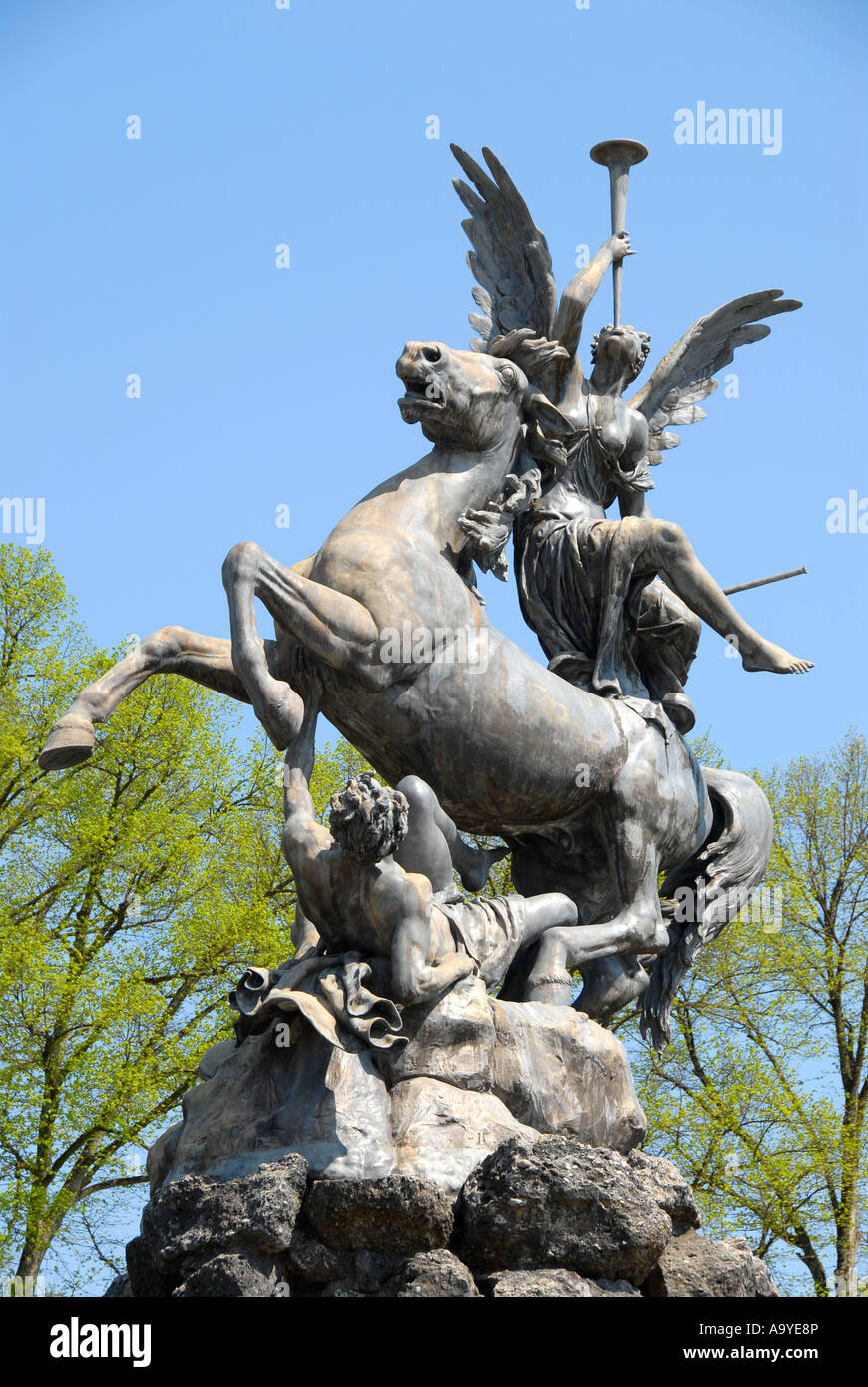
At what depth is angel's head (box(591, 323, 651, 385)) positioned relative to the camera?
8.45 m

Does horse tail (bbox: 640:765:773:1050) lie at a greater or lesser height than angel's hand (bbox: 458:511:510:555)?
lesser

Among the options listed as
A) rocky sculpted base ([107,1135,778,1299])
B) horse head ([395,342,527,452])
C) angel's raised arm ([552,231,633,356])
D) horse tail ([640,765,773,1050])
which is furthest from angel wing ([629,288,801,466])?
rocky sculpted base ([107,1135,778,1299])

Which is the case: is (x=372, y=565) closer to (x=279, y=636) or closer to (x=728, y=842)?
(x=279, y=636)

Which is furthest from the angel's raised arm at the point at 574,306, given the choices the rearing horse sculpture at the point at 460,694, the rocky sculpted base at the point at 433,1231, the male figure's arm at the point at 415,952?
the rocky sculpted base at the point at 433,1231

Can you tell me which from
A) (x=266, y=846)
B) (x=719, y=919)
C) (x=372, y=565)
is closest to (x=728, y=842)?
(x=719, y=919)

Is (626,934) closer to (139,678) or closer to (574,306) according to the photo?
Answer: (139,678)

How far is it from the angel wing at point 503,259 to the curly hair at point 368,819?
2587 mm

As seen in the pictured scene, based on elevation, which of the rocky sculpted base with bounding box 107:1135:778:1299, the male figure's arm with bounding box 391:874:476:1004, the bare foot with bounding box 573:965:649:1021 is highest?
the bare foot with bounding box 573:965:649:1021

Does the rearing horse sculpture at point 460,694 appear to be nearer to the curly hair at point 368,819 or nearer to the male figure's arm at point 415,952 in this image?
the curly hair at point 368,819

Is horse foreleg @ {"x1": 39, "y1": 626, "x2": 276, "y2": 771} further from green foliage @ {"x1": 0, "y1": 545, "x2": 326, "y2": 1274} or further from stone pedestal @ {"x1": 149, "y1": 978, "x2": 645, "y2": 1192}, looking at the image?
green foliage @ {"x1": 0, "y1": 545, "x2": 326, "y2": 1274}

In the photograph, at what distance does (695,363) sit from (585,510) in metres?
1.16

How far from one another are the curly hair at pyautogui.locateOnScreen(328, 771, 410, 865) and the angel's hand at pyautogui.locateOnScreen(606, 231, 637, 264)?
11.1ft

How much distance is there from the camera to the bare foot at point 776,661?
308 inches

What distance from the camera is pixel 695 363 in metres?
8.95
